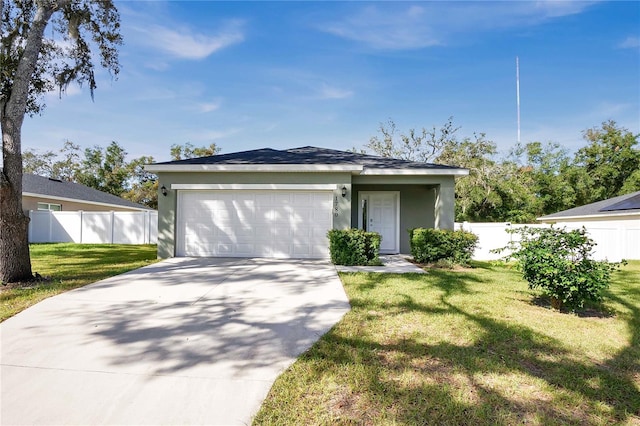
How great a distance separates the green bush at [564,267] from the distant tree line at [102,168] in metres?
31.9

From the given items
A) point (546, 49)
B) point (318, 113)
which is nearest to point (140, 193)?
point (318, 113)

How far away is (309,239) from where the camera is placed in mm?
9039

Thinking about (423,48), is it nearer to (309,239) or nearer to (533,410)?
(309,239)

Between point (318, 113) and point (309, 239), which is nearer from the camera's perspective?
point (309, 239)

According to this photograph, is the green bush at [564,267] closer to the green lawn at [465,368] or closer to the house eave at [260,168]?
the green lawn at [465,368]

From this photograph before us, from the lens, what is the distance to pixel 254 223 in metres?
9.07

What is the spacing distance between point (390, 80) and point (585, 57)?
7971mm

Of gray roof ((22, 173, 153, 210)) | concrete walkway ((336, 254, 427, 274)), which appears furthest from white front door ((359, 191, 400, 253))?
gray roof ((22, 173, 153, 210))

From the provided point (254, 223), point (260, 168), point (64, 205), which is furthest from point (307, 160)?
point (64, 205)

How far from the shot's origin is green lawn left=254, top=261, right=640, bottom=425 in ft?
6.99

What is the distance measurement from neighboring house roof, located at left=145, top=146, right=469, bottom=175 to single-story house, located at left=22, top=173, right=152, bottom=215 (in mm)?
11339

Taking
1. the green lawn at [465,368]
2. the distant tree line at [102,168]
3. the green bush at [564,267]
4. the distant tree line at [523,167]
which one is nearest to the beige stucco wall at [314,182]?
the green lawn at [465,368]

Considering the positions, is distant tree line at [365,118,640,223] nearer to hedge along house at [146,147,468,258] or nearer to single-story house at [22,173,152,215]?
hedge along house at [146,147,468,258]

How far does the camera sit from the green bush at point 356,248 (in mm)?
7863
